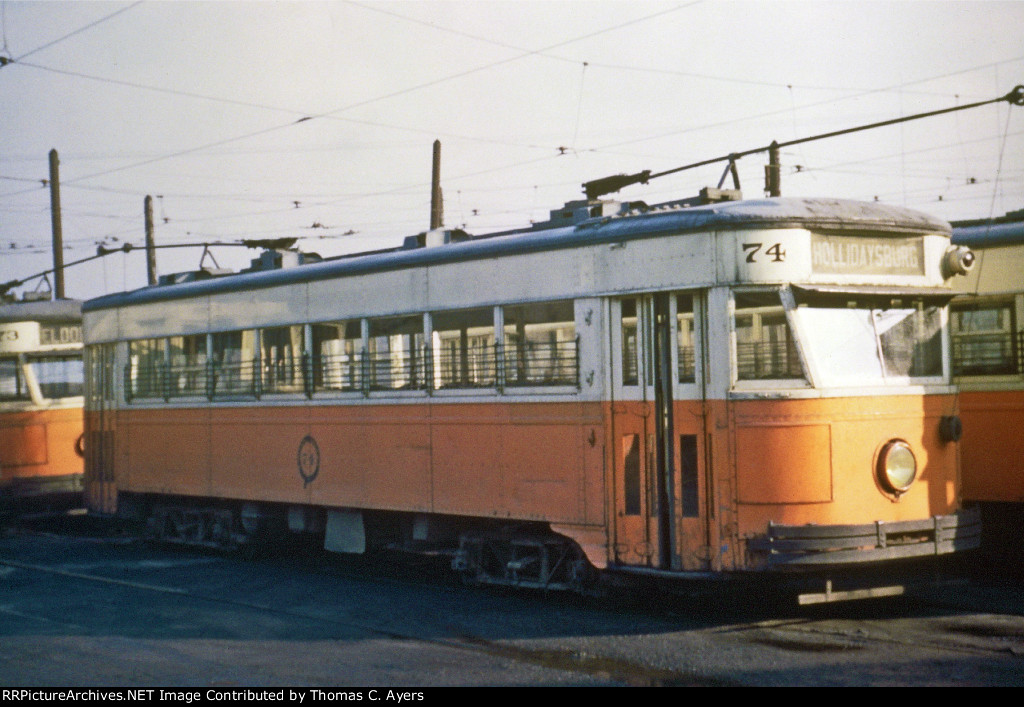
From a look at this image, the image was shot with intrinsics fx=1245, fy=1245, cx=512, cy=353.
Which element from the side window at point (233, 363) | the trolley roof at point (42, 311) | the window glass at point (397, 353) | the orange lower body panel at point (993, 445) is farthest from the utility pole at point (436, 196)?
the orange lower body panel at point (993, 445)

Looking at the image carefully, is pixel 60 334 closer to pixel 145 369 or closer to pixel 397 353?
pixel 145 369

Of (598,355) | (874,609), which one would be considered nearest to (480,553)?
(598,355)

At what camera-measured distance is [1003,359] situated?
11312 millimetres

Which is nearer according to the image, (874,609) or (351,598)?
(874,609)

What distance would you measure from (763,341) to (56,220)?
25.5m

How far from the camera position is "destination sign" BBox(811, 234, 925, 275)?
9359mm

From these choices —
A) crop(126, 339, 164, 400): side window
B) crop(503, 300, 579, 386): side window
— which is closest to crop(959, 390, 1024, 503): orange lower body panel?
crop(503, 300, 579, 386): side window

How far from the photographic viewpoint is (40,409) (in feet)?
A: 62.1

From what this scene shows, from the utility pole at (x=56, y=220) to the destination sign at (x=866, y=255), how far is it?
2359 cm

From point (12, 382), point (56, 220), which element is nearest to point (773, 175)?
point (12, 382)
